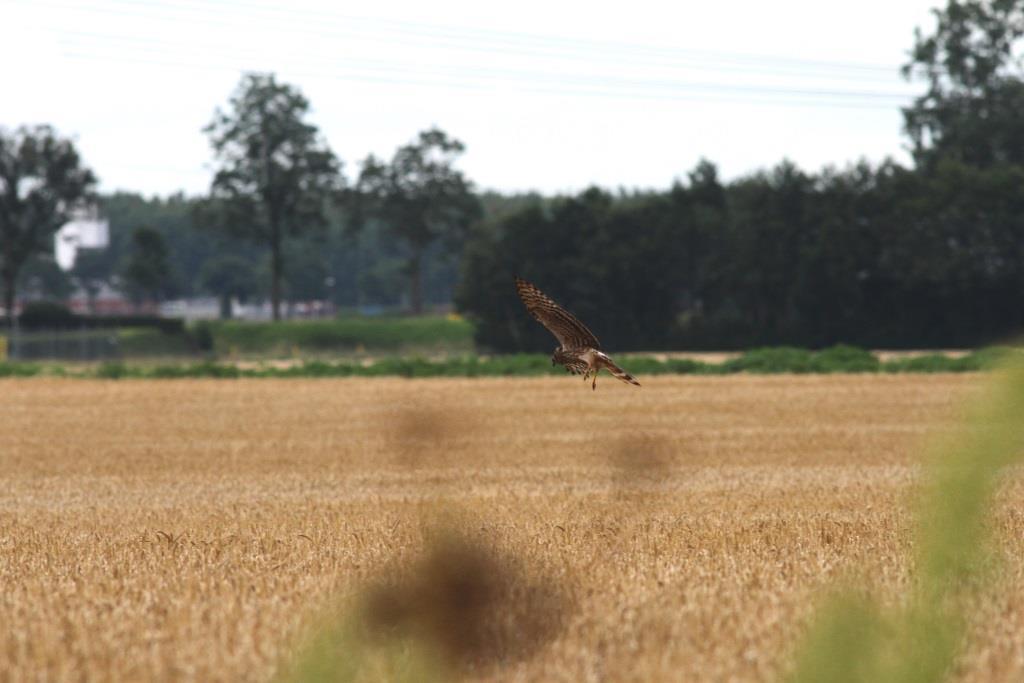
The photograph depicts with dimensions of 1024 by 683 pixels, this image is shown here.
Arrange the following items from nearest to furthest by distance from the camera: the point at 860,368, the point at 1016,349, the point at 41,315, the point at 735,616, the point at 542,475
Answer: the point at 1016,349 < the point at 735,616 < the point at 542,475 < the point at 860,368 < the point at 41,315

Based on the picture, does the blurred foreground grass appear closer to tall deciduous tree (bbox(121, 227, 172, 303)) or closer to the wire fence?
the wire fence

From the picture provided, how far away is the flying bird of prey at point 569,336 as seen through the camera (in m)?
7.64

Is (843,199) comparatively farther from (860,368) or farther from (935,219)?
(860,368)

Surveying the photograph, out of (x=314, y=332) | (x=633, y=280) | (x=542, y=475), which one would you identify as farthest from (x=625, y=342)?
(x=542, y=475)

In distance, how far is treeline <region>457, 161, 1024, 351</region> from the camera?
82.4 m

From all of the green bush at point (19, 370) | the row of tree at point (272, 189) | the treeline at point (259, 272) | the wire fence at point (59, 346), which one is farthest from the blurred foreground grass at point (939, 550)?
the treeline at point (259, 272)

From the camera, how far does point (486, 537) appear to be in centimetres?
947

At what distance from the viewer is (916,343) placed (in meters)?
82.4

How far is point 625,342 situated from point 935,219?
18463 mm

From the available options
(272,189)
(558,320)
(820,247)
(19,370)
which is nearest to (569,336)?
(558,320)

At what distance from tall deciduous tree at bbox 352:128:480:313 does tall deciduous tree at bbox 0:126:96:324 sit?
21837 millimetres

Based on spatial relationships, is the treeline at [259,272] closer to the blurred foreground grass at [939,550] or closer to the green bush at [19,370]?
the green bush at [19,370]

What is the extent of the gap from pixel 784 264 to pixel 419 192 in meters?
40.8

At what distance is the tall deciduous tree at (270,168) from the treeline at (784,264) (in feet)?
88.1
